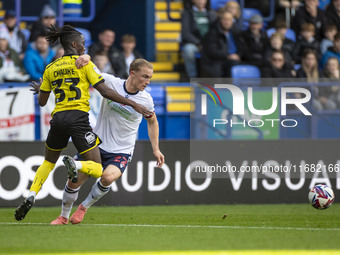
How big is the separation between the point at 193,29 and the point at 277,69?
7.51 ft

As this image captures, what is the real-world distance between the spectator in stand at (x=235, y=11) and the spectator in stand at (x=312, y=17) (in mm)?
1383

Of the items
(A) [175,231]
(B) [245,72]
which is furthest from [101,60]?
(A) [175,231]

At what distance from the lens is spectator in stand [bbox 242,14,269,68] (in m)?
15.7

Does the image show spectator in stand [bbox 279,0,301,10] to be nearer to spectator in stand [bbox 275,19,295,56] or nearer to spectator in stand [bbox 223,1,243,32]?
spectator in stand [bbox 275,19,295,56]

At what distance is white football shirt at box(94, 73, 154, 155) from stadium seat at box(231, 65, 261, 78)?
20.0 ft

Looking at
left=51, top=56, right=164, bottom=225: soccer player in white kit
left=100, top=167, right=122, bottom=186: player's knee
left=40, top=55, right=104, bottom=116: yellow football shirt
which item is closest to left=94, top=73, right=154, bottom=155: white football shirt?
left=51, top=56, right=164, bottom=225: soccer player in white kit

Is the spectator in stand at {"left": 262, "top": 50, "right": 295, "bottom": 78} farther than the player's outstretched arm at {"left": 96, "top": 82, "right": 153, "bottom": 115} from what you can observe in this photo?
Yes

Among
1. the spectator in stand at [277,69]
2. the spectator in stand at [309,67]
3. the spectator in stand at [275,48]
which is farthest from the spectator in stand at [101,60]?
the spectator in stand at [309,67]

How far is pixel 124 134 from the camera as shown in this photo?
9.08 meters

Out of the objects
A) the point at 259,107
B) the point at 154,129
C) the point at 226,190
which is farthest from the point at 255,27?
the point at 154,129

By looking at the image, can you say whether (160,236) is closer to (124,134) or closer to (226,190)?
(124,134)

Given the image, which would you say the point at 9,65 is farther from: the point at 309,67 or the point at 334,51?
the point at 334,51

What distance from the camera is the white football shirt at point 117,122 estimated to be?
898 centimetres

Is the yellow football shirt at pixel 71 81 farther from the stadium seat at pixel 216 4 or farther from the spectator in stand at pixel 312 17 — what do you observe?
the spectator in stand at pixel 312 17
